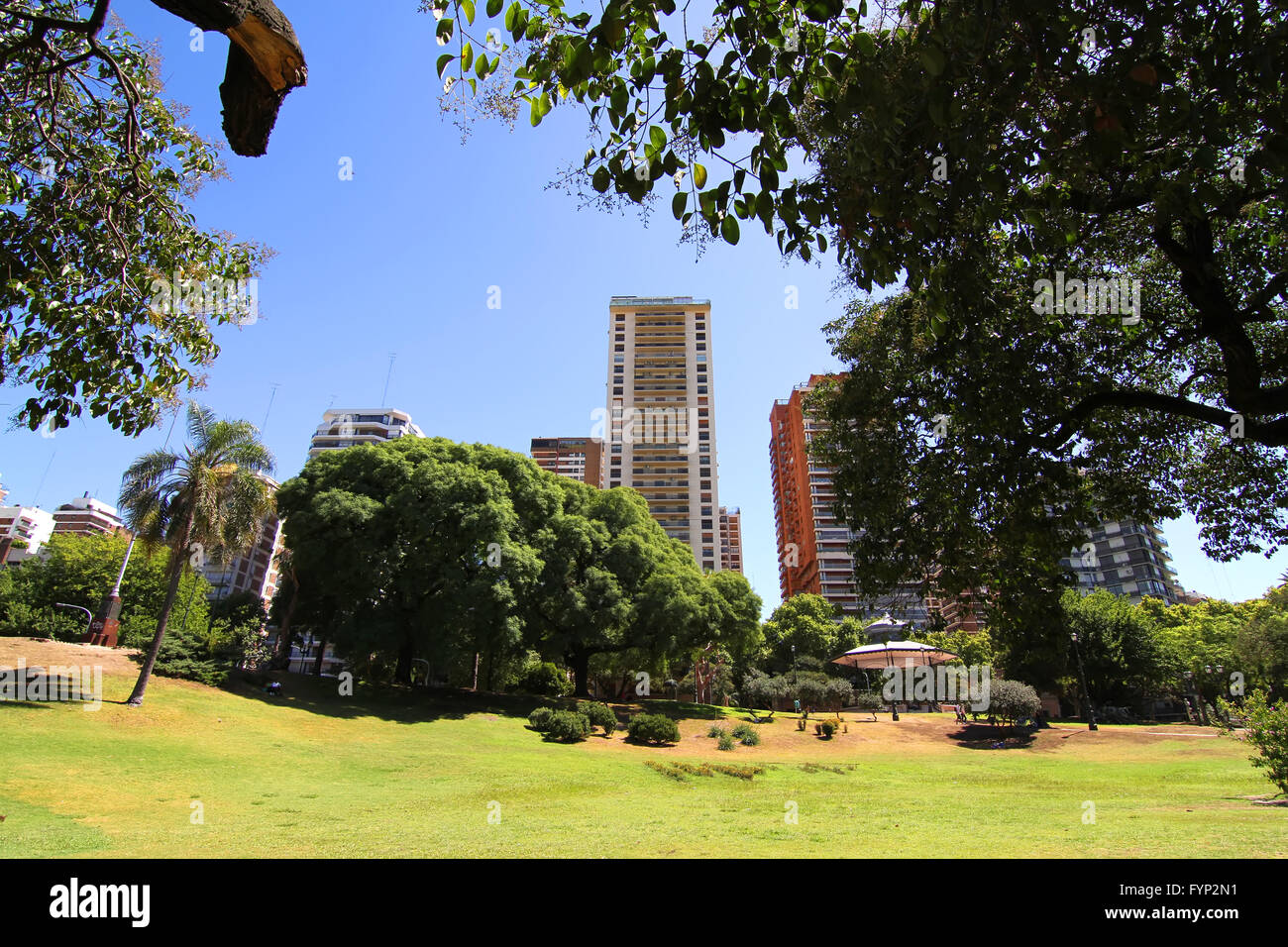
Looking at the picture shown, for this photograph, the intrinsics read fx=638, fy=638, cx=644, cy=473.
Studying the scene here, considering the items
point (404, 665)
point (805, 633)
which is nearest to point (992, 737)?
point (805, 633)

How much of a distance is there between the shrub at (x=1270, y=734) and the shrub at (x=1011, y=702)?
2087cm

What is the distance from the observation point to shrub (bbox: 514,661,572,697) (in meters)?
34.3

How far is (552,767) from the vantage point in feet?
57.0

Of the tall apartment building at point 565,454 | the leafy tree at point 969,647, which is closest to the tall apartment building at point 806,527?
the leafy tree at point 969,647

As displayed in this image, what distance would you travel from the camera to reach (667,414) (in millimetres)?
88500

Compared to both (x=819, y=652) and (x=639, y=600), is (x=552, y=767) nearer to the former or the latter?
(x=639, y=600)

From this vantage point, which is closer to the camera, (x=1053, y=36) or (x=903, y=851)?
(x=1053, y=36)

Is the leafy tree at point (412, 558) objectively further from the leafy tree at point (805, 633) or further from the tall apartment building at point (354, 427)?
the tall apartment building at point (354, 427)

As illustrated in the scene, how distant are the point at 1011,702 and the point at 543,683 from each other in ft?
76.8

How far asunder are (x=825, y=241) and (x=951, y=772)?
21875 mm

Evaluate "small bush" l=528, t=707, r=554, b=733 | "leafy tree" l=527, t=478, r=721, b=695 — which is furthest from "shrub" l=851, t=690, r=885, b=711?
"small bush" l=528, t=707, r=554, b=733
